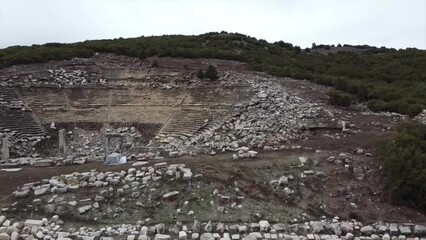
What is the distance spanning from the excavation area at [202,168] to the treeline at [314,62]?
1.99m

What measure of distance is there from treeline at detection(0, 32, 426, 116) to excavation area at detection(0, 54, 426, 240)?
6.53 feet

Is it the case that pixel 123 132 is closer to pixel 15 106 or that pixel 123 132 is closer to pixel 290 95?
pixel 15 106

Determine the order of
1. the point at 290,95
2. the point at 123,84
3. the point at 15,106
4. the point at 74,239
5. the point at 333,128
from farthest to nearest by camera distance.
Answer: the point at 123,84 → the point at 15,106 → the point at 290,95 → the point at 333,128 → the point at 74,239

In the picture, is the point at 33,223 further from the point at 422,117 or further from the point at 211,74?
the point at 211,74

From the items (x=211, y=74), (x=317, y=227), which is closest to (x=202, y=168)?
(x=317, y=227)

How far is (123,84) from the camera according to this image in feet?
98.8

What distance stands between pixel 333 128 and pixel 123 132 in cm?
1098

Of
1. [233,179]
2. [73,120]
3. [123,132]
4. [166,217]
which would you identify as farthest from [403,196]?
[73,120]

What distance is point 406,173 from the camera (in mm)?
13086

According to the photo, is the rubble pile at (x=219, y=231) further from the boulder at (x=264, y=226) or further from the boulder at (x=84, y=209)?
the boulder at (x=84, y=209)

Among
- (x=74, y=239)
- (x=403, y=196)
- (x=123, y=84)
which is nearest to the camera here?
(x=74, y=239)

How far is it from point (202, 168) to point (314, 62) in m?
26.2

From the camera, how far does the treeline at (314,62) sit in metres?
26.1

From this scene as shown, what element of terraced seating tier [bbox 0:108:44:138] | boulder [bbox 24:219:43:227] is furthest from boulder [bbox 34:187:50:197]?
terraced seating tier [bbox 0:108:44:138]
